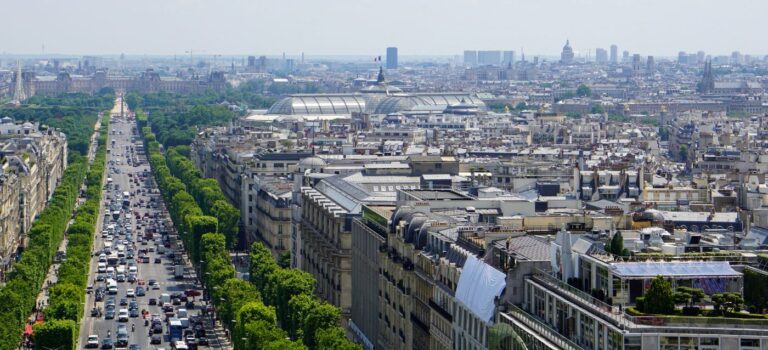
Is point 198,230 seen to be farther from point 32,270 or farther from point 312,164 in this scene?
point 32,270

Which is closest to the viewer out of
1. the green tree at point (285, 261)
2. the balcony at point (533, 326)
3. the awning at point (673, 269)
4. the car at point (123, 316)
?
the awning at point (673, 269)

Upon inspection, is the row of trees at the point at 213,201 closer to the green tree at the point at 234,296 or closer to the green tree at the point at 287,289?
the green tree at the point at 234,296

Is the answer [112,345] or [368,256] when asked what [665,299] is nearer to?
[368,256]

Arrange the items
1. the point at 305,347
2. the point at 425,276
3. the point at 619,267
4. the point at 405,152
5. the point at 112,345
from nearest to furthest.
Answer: the point at 619,267 → the point at 425,276 → the point at 305,347 → the point at 112,345 → the point at 405,152

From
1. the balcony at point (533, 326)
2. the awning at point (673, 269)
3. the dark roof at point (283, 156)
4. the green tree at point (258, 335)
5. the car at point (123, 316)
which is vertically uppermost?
the awning at point (673, 269)

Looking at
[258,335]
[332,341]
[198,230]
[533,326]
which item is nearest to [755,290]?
[533,326]

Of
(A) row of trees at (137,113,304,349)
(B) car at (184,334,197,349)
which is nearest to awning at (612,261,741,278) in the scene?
(A) row of trees at (137,113,304,349)

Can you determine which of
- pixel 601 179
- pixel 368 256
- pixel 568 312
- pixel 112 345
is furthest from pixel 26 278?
pixel 568 312

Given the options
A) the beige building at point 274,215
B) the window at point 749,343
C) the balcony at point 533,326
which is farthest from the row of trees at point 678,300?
the beige building at point 274,215
